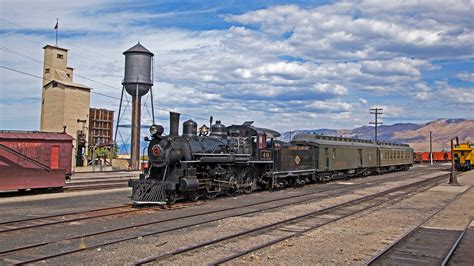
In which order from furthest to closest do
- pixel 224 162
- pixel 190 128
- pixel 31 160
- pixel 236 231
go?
pixel 31 160 < pixel 224 162 < pixel 190 128 < pixel 236 231

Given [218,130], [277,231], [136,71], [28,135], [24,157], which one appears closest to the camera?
[277,231]

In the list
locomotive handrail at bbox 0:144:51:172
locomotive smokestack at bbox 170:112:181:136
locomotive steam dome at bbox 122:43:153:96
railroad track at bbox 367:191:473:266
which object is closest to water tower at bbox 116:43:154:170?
locomotive steam dome at bbox 122:43:153:96

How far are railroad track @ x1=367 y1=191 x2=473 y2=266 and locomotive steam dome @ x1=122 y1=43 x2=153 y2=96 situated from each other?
133ft

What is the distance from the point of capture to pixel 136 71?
48156mm

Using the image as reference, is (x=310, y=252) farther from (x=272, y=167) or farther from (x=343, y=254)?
(x=272, y=167)

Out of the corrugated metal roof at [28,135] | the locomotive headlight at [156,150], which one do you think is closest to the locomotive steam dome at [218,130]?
the locomotive headlight at [156,150]

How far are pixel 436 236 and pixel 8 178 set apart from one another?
16573 millimetres

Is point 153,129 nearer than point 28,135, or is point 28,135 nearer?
point 153,129

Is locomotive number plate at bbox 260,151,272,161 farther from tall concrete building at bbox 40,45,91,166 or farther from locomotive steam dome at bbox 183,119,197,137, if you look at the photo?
tall concrete building at bbox 40,45,91,166

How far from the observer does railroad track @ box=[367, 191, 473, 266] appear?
8016 millimetres

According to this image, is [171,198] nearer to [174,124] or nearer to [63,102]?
[174,124]

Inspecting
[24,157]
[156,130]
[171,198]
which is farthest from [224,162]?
[24,157]

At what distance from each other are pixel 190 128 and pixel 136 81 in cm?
3236

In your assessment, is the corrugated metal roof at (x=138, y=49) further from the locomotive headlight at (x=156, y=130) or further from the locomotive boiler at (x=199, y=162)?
the locomotive headlight at (x=156, y=130)
